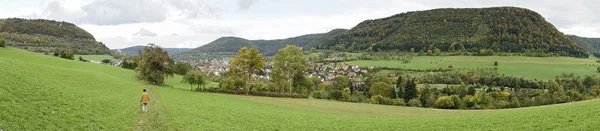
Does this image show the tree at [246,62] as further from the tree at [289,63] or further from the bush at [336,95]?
the bush at [336,95]

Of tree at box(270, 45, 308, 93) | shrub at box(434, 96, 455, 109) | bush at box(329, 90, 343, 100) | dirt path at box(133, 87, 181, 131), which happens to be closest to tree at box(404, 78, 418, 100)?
shrub at box(434, 96, 455, 109)

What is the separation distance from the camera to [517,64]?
166 metres

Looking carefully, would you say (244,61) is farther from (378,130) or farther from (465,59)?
(465,59)

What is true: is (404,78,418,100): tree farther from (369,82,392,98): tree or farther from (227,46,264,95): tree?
(227,46,264,95): tree

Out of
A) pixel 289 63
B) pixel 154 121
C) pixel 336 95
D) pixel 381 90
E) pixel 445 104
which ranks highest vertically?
pixel 289 63

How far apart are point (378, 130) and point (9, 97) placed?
77.2 feet

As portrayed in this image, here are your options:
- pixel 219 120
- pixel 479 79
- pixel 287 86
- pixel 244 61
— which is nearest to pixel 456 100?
pixel 287 86

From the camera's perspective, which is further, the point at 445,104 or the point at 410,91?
the point at 410,91

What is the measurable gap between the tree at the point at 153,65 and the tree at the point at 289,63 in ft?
72.5

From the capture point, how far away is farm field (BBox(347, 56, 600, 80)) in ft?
488

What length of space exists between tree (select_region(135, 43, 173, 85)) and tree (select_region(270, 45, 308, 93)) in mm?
22107

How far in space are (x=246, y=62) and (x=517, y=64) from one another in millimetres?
146349

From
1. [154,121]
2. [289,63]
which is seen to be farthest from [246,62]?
[154,121]

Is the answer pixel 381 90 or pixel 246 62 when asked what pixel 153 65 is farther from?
pixel 381 90
